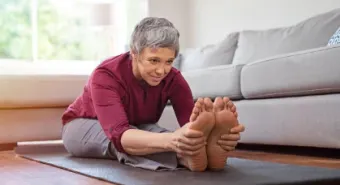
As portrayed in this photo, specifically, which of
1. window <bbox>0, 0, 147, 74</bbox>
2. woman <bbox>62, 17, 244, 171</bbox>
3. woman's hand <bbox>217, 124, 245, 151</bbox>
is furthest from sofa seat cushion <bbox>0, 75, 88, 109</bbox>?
woman's hand <bbox>217, 124, 245, 151</bbox>

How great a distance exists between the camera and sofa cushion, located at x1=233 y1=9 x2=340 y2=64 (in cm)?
271

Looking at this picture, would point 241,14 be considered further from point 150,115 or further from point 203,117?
point 203,117

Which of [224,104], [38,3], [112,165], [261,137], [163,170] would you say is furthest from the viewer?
[38,3]

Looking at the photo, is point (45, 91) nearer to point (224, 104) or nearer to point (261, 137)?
point (261, 137)


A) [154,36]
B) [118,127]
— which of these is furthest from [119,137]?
[154,36]

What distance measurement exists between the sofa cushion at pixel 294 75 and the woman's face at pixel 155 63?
71 cm

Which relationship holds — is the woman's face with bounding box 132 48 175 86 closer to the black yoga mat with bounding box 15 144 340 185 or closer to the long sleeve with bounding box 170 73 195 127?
the long sleeve with bounding box 170 73 195 127

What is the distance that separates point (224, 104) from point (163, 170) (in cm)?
30

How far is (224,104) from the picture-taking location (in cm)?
140

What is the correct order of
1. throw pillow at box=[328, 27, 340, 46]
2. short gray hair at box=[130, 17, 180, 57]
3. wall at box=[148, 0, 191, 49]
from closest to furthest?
short gray hair at box=[130, 17, 180, 57], throw pillow at box=[328, 27, 340, 46], wall at box=[148, 0, 191, 49]

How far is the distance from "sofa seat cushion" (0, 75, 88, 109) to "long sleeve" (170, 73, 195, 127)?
1.38m

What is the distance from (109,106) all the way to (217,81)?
1.17 metres

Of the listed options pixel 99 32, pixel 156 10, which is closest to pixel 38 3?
pixel 99 32

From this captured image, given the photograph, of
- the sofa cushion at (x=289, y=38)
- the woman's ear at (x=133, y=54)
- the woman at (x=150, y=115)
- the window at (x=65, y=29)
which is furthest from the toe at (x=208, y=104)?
the window at (x=65, y=29)
